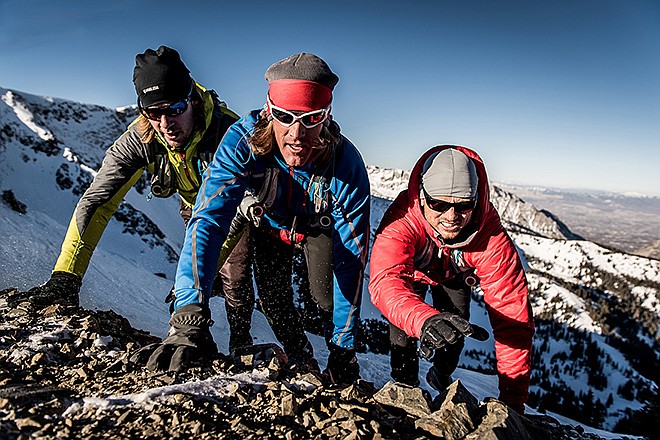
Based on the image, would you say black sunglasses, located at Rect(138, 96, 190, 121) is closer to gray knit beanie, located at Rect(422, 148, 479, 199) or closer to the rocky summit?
the rocky summit

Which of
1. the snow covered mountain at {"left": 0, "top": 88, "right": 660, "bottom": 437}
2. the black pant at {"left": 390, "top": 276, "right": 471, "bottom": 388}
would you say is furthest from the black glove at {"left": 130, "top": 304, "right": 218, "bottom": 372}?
the snow covered mountain at {"left": 0, "top": 88, "right": 660, "bottom": 437}

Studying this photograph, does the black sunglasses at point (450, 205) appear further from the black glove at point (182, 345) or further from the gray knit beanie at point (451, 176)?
the black glove at point (182, 345)

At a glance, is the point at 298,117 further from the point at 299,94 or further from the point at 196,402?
the point at 196,402

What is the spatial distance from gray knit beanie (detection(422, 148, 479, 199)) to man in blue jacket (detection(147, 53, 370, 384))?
0.65 meters

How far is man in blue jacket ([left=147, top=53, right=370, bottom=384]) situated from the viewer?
3537 mm

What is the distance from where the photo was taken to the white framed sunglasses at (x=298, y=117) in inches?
146

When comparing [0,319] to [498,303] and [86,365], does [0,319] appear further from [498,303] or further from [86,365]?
[498,303]

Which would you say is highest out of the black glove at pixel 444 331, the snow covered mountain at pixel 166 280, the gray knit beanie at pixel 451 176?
the gray knit beanie at pixel 451 176

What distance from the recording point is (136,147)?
4.73 metres

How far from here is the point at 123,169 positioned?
15.7 ft

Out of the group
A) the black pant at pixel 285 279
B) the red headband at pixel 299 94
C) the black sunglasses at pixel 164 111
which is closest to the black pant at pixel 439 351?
the black pant at pixel 285 279

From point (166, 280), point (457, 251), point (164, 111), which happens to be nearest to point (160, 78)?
point (164, 111)

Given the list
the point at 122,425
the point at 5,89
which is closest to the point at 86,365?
the point at 122,425

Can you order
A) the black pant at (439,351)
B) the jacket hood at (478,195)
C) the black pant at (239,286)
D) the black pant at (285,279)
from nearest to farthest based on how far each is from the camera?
the jacket hood at (478,195), the black pant at (285,279), the black pant at (239,286), the black pant at (439,351)
